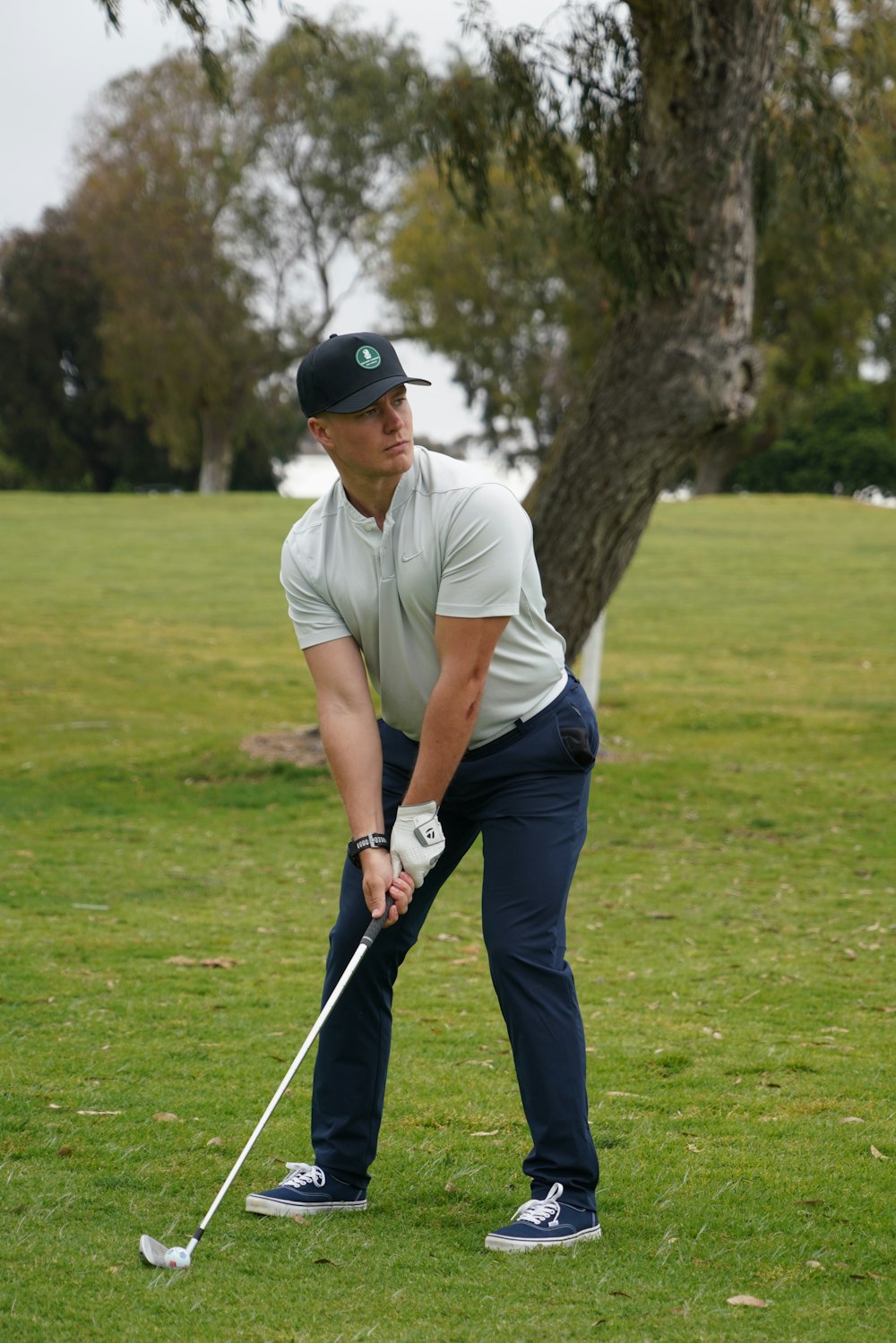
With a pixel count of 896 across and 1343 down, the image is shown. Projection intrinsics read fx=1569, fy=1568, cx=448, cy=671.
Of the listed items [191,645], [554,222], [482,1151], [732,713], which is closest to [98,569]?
[191,645]

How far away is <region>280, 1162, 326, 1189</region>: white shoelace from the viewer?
155 inches

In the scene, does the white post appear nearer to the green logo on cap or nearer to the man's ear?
the man's ear

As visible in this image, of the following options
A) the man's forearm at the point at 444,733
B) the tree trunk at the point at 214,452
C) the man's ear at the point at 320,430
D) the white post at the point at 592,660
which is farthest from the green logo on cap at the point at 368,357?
the tree trunk at the point at 214,452

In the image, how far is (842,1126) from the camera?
463 centimetres

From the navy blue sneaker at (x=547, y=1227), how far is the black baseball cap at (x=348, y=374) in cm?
192

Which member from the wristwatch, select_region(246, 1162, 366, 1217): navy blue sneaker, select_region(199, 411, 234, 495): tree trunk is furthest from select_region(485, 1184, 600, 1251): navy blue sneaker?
select_region(199, 411, 234, 495): tree trunk

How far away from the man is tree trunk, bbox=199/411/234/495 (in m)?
40.3

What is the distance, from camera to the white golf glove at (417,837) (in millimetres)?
3746

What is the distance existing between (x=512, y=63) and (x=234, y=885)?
18.5 ft

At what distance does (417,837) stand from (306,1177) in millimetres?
948

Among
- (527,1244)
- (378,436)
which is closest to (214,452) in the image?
(378,436)

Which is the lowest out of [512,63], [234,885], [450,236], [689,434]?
[234,885]

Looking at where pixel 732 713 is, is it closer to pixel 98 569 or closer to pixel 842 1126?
pixel 842 1126

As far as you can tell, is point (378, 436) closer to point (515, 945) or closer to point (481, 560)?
point (481, 560)
